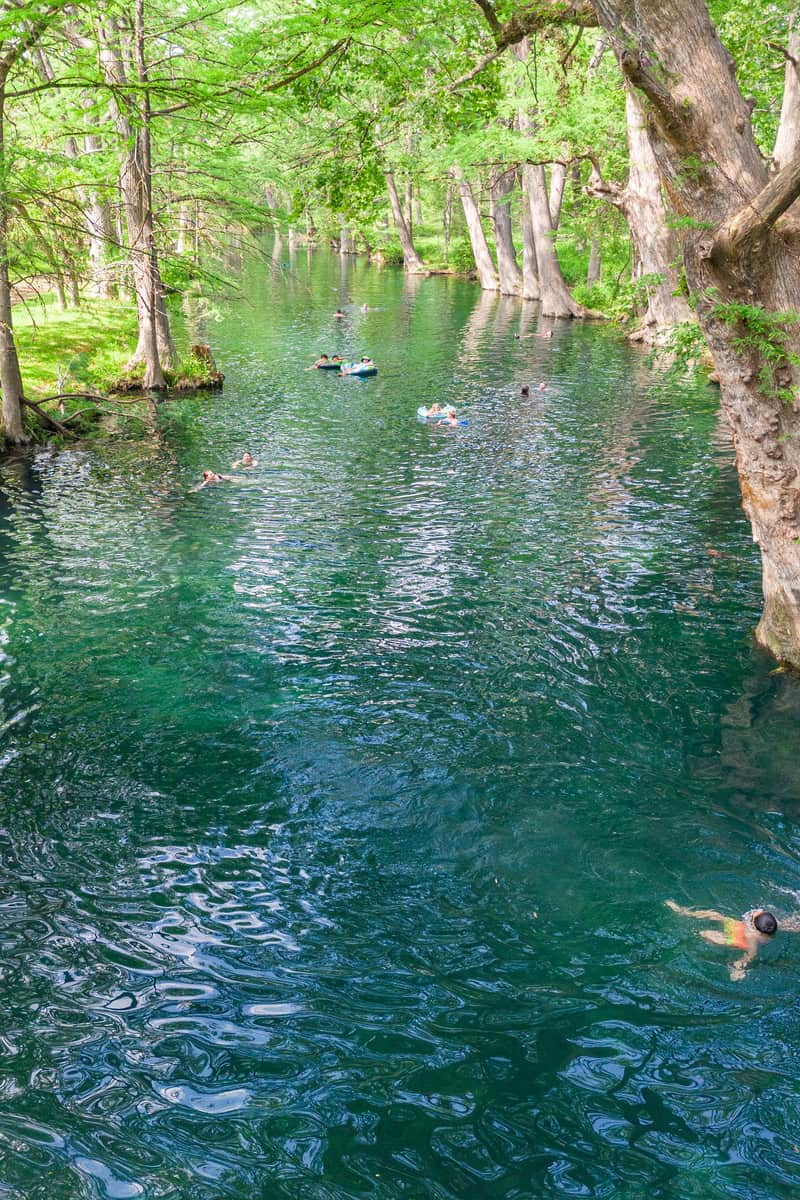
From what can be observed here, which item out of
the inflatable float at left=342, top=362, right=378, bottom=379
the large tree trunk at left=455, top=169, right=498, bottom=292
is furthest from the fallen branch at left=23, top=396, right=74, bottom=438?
the large tree trunk at left=455, top=169, right=498, bottom=292

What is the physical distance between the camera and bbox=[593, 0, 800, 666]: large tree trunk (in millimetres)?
8367

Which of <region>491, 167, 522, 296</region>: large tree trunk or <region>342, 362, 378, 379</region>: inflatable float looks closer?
<region>342, 362, 378, 379</region>: inflatable float

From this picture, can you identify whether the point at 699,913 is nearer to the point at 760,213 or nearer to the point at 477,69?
the point at 760,213

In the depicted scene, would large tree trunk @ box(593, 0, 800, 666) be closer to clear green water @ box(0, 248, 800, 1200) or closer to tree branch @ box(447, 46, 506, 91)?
tree branch @ box(447, 46, 506, 91)

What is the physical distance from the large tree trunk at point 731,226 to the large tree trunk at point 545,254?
34194 mm

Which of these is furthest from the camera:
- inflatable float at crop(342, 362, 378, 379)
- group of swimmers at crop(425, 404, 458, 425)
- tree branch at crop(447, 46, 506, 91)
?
inflatable float at crop(342, 362, 378, 379)

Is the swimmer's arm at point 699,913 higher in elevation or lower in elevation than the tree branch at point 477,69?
lower

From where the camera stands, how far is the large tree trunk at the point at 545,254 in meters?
41.6

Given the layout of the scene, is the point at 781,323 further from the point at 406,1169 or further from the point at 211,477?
the point at 211,477

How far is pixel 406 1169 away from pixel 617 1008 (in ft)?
6.50

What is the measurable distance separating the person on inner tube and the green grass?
19.4 meters

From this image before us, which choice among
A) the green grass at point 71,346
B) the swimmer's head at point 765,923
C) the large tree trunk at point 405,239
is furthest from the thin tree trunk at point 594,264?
the swimmer's head at point 765,923

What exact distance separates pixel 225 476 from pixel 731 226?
504 inches

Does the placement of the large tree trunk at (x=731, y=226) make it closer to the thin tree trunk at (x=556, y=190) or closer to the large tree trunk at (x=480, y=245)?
the thin tree trunk at (x=556, y=190)
